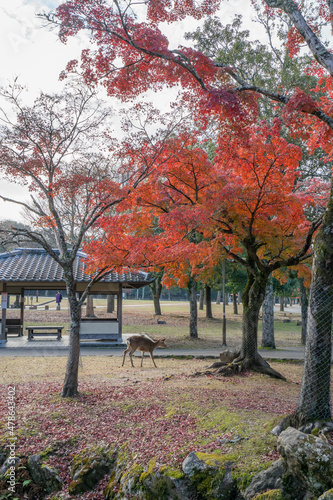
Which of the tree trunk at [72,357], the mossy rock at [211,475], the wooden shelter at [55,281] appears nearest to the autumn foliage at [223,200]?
the tree trunk at [72,357]

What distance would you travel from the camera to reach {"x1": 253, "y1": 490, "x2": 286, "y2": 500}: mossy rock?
3611 millimetres

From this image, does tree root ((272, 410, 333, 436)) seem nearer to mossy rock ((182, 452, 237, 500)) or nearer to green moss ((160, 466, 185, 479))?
mossy rock ((182, 452, 237, 500))

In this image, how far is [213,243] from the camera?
33.9 feet

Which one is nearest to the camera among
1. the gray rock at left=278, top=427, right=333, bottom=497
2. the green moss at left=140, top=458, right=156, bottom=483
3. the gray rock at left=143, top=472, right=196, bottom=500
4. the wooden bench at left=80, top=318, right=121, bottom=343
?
the gray rock at left=278, top=427, right=333, bottom=497

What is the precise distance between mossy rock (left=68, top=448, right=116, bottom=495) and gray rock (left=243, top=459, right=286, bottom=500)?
2090 mm

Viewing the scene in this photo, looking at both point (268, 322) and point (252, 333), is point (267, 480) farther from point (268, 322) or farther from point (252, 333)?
point (268, 322)

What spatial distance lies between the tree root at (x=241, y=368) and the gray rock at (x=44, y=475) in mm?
4802

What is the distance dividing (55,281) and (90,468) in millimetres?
11376

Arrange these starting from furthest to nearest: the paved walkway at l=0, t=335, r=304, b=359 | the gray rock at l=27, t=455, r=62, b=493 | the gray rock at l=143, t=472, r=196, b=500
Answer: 1. the paved walkway at l=0, t=335, r=304, b=359
2. the gray rock at l=27, t=455, r=62, b=493
3. the gray rock at l=143, t=472, r=196, b=500

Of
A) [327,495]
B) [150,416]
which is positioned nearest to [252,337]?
[150,416]

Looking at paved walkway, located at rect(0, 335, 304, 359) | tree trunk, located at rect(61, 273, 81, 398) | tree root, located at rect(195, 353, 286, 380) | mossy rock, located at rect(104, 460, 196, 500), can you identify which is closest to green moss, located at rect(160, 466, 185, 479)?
mossy rock, located at rect(104, 460, 196, 500)

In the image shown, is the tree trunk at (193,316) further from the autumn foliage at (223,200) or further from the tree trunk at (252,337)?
the autumn foliage at (223,200)

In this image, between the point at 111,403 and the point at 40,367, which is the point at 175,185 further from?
the point at 40,367

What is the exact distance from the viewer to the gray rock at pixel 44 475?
5083 millimetres
